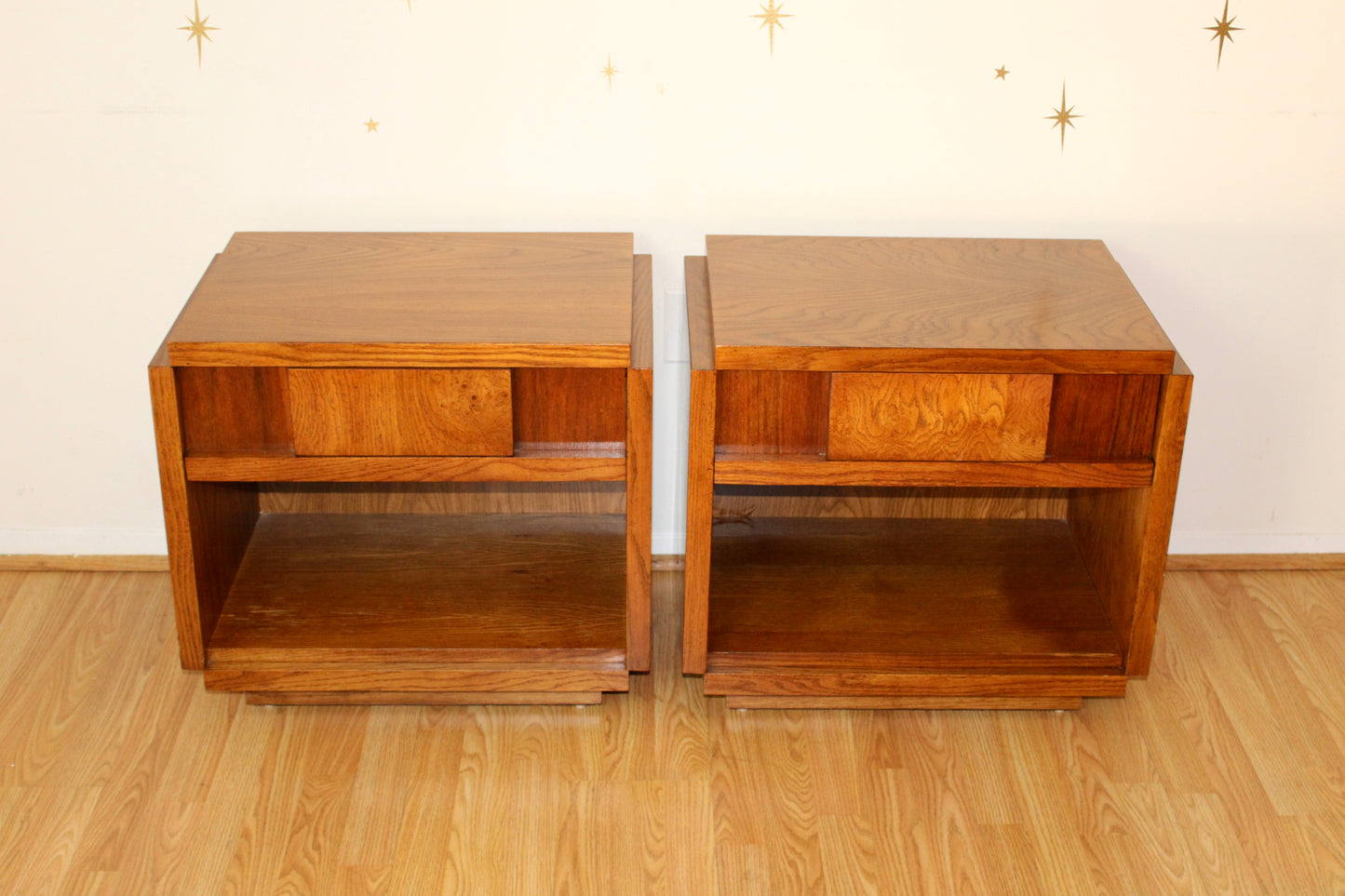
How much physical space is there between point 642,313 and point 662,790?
568mm

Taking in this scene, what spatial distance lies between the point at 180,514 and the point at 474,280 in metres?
0.44

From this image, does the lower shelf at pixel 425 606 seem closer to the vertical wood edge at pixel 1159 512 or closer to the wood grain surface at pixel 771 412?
the wood grain surface at pixel 771 412

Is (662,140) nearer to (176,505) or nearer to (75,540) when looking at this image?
(176,505)

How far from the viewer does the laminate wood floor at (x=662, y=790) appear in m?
1.48

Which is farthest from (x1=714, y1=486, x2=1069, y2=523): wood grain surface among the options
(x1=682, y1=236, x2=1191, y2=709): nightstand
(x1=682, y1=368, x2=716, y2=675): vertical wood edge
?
(x1=682, y1=368, x2=716, y2=675): vertical wood edge

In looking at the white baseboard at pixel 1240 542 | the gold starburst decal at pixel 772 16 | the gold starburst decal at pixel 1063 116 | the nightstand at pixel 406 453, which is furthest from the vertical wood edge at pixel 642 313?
the white baseboard at pixel 1240 542

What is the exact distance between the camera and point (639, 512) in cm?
157

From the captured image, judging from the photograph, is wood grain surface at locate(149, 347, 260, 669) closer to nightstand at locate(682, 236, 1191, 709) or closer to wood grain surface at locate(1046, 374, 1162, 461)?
nightstand at locate(682, 236, 1191, 709)

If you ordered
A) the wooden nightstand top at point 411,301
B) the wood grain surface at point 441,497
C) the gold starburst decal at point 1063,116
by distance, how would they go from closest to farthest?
1. the wooden nightstand top at point 411,301
2. the gold starburst decal at point 1063,116
3. the wood grain surface at point 441,497

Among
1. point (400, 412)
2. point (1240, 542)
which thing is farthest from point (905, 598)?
point (400, 412)

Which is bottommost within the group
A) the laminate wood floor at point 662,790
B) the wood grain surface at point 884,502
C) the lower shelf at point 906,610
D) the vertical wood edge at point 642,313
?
the laminate wood floor at point 662,790

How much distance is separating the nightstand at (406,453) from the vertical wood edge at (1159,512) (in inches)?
23.0

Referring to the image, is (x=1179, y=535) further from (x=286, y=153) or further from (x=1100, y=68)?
(x=286, y=153)

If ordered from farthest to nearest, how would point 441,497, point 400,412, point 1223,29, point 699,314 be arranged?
point 441,497
point 1223,29
point 699,314
point 400,412
